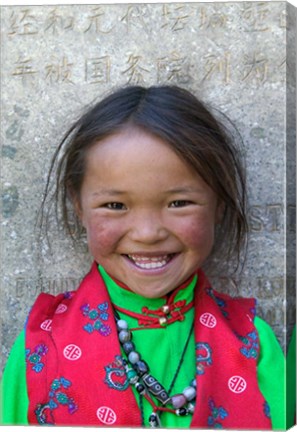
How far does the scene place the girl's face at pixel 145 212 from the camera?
7.12ft

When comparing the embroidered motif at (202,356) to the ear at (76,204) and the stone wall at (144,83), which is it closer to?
the stone wall at (144,83)

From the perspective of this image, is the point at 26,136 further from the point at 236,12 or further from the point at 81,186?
the point at 236,12

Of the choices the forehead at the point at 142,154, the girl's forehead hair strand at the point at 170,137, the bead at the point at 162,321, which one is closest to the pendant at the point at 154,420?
the bead at the point at 162,321

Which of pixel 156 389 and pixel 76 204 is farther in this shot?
pixel 76 204

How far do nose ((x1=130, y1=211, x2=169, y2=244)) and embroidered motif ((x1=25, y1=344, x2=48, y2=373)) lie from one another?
38cm

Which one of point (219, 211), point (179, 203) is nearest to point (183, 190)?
point (179, 203)

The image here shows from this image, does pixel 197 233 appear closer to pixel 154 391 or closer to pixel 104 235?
pixel 104 235

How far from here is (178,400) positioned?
86.1 inches

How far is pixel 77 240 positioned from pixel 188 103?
48 cm

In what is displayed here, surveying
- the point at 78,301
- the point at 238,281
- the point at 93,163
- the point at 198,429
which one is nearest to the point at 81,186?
the point at 93,163

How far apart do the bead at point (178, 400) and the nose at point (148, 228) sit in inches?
15.5

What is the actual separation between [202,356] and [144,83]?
73 centimetres

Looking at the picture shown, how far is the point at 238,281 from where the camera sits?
7.83 ft

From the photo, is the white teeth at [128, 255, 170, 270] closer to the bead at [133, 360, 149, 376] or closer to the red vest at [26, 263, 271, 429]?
the red vest at [26, 263, 271, 429]
